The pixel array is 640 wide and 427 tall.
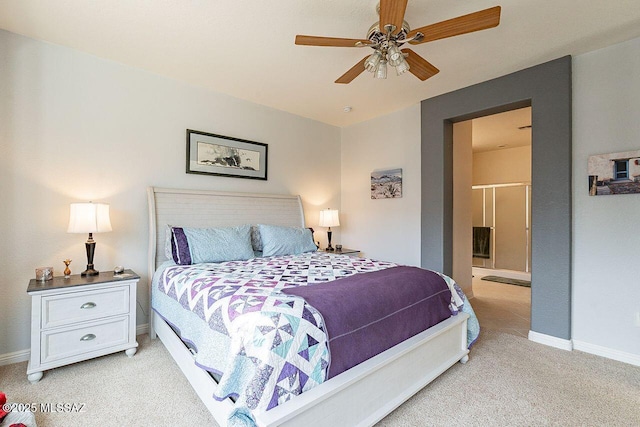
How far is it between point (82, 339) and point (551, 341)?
4.04 metres

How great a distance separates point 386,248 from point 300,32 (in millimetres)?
2976

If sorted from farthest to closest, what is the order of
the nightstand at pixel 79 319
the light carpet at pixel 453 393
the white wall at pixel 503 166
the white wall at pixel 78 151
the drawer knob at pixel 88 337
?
the white wall at pixel 503 166
the white wall at pixel 78 151
the drawer knob at pixel 88 337
the nightstand at pixel 79 319
the light carpet at pixel 453 393

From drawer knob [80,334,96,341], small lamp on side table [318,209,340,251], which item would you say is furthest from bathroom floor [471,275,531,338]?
drawer knob [80,334,96,341]

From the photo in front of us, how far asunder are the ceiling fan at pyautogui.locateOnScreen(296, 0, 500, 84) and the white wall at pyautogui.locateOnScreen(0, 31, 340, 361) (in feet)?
6.42

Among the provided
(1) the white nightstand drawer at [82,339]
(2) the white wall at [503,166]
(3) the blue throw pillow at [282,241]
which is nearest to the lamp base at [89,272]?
(1) the white nightstand drawer at [82,339]

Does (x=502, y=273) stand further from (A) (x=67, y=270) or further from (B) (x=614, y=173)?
(A) (x=67, y=270)

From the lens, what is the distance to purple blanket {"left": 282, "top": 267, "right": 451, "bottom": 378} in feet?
5.13

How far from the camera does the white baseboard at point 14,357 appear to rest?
7.66ft

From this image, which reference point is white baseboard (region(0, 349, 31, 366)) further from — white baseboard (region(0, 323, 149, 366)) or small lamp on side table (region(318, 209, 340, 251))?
small lamp on side table (region(318, 209, 340, 251))

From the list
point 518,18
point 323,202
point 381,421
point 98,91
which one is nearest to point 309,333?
point 381,421

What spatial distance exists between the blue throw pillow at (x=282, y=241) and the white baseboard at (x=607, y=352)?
271 centimetres

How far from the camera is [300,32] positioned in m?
2.38

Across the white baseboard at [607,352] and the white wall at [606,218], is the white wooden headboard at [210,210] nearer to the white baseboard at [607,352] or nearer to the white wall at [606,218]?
the white wall at [606,218]

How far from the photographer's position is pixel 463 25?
1.73m
